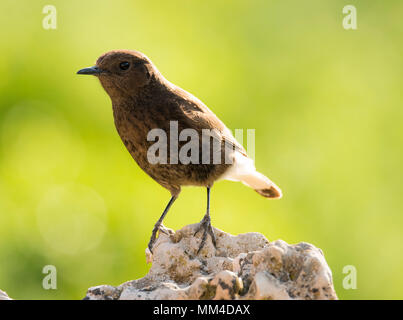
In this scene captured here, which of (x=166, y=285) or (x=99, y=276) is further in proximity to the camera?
(x=99, y=276)

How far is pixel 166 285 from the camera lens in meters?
3.66

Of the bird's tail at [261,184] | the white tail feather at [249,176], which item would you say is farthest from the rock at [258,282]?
the bird's tail at [261,184]

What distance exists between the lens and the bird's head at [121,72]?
4730mm

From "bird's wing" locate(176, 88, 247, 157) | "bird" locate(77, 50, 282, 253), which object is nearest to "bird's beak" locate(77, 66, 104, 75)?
"bird" locate(77, 50, 282, 253)

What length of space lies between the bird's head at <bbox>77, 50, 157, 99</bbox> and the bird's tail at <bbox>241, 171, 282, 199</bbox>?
60.9 inches

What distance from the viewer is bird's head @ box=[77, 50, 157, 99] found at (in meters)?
4.73

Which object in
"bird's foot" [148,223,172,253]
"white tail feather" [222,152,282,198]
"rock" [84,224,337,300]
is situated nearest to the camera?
"rock" [84,224,337,300]

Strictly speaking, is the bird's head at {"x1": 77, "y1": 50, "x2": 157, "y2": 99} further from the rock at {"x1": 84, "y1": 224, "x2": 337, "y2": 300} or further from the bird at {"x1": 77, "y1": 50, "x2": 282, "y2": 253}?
the rock at {"x1": 84, "y1": 224, "x2": 337, "y2": 300}

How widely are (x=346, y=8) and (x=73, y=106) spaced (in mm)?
4318

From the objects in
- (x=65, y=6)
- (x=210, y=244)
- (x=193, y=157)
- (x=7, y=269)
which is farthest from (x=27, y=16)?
(x=210, y=244)

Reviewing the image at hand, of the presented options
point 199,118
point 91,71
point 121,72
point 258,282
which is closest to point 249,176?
point 199,118

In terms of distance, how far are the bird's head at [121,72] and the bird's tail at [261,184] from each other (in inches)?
60.9
